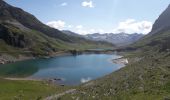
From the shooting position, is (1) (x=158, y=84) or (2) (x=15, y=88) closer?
(1) (x=158, y=84)

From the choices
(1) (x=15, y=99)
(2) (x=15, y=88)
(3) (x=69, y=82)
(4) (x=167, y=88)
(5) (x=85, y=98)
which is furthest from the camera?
(3) (x=69, y=82)

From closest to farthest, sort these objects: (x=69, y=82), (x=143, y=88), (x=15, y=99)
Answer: (x=143, y=88), (x=15, y=99), (x=69, y=82)

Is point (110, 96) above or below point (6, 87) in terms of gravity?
above

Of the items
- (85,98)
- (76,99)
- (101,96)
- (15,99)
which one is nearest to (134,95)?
(101,96)

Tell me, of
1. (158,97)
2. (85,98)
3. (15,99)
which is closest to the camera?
(158,97)

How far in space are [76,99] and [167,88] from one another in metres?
14.6

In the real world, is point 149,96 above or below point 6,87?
above

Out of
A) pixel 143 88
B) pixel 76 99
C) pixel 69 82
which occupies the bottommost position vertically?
pixel 69 82

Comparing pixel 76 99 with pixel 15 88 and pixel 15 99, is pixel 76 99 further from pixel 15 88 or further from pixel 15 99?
pixel 15 88

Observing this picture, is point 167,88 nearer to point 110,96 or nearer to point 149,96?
point 149,96

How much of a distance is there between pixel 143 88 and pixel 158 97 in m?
6.32

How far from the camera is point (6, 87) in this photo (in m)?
85.4

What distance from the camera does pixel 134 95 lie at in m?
33.4

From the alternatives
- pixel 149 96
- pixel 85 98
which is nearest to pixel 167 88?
pixel 149 96
